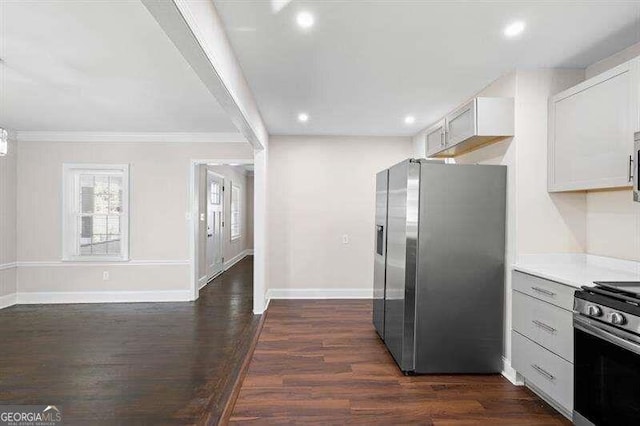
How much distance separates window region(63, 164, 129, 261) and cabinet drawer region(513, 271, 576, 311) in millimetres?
5084

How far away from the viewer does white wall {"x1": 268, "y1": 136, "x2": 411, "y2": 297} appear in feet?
17.3

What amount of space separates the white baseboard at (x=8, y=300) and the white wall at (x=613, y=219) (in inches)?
276

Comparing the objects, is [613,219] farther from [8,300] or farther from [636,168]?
[8,300]

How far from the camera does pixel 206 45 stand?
179 cm

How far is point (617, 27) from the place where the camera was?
220 centimetres

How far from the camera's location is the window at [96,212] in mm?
5160

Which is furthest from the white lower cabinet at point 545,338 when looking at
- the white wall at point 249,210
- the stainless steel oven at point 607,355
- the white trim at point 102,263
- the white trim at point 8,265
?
the white wall at point 249,210

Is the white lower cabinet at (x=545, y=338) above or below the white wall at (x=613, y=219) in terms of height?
below

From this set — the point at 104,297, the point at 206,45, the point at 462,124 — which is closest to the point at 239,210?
the point at 104,297

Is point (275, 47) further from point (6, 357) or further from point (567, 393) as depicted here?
point (6, 357)

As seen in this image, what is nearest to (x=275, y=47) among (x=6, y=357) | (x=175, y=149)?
(x=175, y=149)

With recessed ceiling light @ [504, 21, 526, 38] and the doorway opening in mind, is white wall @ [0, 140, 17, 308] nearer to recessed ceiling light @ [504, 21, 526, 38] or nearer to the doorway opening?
the doorway opening

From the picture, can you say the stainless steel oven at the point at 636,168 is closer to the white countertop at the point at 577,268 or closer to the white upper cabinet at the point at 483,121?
the white countertop at the point at 577,268

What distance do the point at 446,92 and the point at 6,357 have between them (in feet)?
16.0
